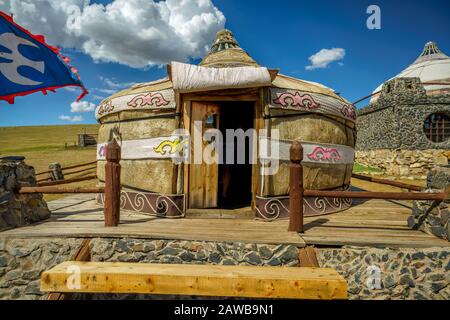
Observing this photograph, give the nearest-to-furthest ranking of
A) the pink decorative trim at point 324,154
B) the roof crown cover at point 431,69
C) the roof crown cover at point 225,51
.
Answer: the pink decorative trim at point 324,154, the roof crown cover at point 225,51, the roof crown cover at point 431,69

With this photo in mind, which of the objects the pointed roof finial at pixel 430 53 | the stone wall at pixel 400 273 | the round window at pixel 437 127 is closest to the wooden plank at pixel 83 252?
the stone wall at pixel 400 273

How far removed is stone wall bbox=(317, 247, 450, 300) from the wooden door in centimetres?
233

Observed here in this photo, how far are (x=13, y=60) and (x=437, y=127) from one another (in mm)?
19991

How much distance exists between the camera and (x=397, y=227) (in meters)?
3.76

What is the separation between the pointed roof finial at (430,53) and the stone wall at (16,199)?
3588cm

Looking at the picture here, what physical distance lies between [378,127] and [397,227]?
16.7 meters

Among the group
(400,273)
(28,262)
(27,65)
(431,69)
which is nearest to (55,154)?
(27,65)

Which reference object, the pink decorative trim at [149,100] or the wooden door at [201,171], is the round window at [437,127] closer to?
the wooden door at [201,171]

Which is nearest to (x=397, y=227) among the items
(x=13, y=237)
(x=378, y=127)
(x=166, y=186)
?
(x=166, y=186)

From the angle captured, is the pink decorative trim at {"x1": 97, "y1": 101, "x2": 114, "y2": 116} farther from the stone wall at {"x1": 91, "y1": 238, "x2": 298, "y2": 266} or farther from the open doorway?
the open doorway

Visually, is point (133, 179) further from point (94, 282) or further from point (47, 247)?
point (94, 282)

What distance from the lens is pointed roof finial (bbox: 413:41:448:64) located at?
1067 inches

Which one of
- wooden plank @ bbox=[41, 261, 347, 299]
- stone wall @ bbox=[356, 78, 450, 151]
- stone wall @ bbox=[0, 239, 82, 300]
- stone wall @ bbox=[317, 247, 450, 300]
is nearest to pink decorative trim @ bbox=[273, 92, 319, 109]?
stone wall @ bbox=[317, 247, 450, 300]

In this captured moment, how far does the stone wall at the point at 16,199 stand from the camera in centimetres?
346
